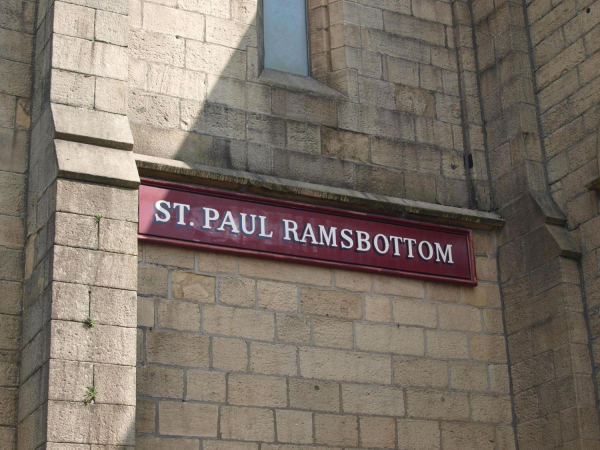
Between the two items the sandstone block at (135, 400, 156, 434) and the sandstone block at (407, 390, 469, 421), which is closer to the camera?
the sandstone block at (135, 400, 156, 434)

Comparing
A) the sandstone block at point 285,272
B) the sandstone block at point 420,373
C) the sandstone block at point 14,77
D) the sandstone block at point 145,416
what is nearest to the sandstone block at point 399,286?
the sandstone block at point 285,272

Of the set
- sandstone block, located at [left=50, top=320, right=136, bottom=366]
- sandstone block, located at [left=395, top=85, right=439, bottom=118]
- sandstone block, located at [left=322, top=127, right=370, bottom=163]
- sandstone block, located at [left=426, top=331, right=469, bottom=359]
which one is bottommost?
sandstone block, located at [left=50, top=320, right=136, bottom=366]

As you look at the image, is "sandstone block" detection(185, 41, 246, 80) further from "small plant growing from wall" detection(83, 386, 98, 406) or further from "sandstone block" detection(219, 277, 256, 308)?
"small plant growing from wall" detection(83, 386, 98, 406)

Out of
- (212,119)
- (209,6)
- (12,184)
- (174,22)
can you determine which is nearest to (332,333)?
(212,119)

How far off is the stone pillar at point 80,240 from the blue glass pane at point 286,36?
213 cm

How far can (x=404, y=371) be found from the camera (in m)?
8.85

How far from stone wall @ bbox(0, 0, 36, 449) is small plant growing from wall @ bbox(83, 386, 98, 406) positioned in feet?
2.76

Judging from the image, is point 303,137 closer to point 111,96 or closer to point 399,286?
point 399,286

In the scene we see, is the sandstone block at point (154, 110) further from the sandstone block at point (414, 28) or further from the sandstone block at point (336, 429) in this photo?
the sandstone block at point (336, 429)

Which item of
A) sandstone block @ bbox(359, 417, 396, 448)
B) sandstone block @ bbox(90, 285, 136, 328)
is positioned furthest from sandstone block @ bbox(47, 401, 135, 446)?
sandstone block @ bbox(359, 417, 396, 448)

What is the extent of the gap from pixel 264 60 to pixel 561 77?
2845 millimetres

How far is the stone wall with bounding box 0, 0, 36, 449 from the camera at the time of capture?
23.9 feet

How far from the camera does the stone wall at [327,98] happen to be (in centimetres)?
893

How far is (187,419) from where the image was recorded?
25.6 feet
